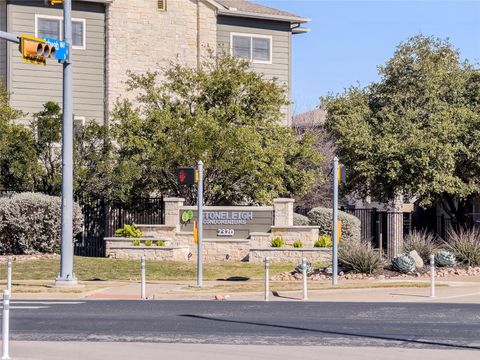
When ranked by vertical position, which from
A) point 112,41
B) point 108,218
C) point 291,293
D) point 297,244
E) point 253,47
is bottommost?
point 291,293

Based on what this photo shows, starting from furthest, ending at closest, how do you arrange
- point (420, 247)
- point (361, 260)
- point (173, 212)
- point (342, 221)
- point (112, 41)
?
point (112, 41)
point (342, 221)
point (173, 212)
point (420, 247)
point (361, 260)

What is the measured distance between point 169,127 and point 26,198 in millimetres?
7210

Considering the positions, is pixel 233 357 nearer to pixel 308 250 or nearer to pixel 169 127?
pixel 308 250

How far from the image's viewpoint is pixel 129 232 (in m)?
35.6

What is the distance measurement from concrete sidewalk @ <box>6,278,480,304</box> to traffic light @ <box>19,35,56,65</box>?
5.66m

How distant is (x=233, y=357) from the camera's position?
13117 millimetres

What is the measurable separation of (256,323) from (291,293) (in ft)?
21.1

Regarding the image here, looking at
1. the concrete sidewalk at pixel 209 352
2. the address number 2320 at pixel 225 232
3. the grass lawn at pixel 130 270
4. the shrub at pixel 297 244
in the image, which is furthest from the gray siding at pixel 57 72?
the concrete sidewalk at pixel 209 352

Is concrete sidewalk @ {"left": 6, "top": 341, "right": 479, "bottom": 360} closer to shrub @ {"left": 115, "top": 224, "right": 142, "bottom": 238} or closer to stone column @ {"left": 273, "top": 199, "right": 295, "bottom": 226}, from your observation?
shrub @ {"left": 115, "top": 224, "right": 142, "bottom": 238}

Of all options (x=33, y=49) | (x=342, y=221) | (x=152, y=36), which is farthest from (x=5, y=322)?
(x=152, y=36)

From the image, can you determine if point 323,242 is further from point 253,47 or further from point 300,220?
point 253,47

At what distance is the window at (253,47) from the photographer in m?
46.6

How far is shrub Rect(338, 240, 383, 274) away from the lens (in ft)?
88.5

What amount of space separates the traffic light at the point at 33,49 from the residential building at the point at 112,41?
1697 cm
